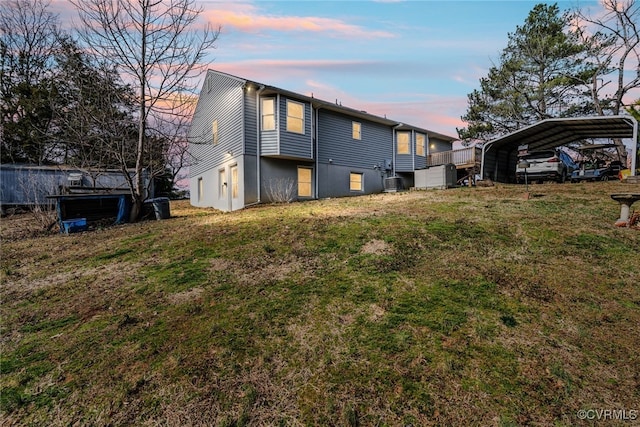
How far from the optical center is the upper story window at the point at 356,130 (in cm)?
1691

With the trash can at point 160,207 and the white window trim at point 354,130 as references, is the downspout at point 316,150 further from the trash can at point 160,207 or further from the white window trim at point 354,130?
the trash can at point 160,207

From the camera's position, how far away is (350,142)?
16.8 m

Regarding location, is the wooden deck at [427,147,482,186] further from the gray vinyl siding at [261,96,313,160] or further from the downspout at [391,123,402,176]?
the gray vinyl siding at [261,96,313,160]

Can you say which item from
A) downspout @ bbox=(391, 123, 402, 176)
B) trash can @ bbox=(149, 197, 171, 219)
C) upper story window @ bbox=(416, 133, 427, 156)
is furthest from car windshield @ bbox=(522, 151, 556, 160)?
trash can @ bbox=(149, 197, 171, 219)

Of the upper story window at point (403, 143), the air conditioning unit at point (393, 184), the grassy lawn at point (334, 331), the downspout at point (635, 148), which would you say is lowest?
the grassy lawn at point (334, 331)

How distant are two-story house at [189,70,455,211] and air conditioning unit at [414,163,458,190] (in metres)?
1.42

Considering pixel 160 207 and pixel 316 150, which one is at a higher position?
pixel 316 150

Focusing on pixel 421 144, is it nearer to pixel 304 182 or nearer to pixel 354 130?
pixel 354 130

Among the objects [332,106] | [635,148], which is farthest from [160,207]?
[635,148]

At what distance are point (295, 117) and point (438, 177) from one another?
27.6ft

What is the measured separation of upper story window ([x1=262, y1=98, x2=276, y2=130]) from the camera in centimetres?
1338

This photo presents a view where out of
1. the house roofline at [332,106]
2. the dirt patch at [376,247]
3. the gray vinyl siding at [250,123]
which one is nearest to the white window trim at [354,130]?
the house roofline at [332,106]

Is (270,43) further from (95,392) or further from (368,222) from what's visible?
(95,392)

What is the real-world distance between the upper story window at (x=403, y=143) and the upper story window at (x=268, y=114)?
9845 mm
